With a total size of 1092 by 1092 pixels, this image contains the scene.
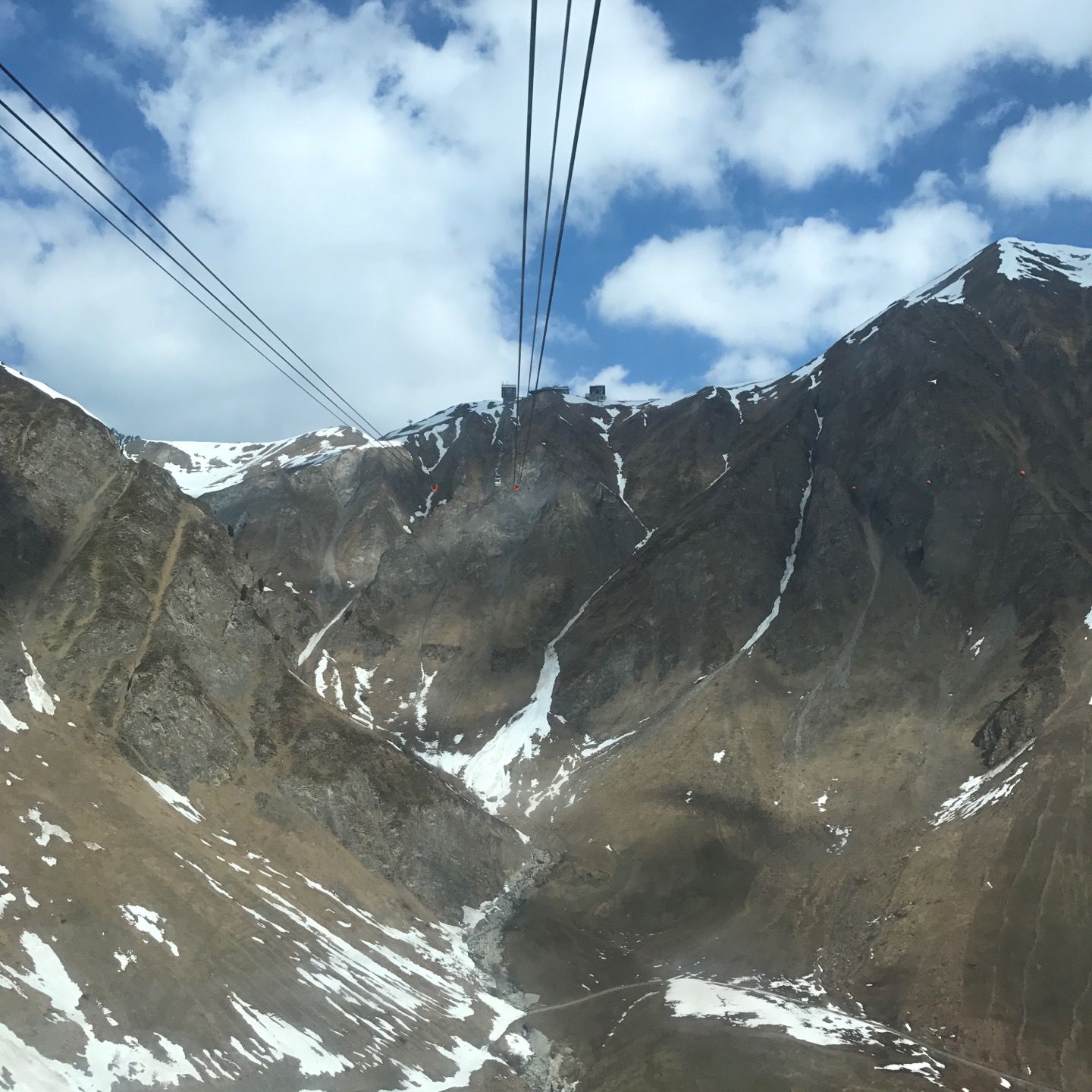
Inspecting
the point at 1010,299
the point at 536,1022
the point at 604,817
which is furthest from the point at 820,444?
the point at 536,1022

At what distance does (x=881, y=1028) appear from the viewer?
169 ft

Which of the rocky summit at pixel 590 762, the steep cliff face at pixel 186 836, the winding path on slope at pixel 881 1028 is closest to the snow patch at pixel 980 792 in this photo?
the rocky summit at pixel 590 762

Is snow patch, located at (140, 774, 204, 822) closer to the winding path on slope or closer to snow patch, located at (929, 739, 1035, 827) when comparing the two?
the winding path on slope

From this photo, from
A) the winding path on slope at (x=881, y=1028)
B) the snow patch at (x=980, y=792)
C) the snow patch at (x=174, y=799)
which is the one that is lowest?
the snow patch at (x=174, y=799)

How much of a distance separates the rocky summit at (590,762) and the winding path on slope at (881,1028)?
34 centimetres

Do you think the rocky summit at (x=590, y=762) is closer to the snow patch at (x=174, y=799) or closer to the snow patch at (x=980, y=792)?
the snow patch at (x=174, y=799)

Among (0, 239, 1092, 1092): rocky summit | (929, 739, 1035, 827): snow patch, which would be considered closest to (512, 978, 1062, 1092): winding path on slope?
(0, 239, 1092, 1092): rocky summit

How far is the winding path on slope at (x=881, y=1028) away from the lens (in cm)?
4459

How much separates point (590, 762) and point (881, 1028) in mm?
48255

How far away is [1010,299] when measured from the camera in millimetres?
147750

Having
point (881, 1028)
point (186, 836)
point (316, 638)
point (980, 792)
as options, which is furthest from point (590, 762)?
point (316, 638)

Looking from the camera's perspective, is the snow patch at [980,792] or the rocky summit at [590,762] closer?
the rocky summit at [590,762]

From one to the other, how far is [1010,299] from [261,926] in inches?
5872

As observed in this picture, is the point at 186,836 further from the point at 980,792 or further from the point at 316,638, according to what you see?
the point at 316,638
